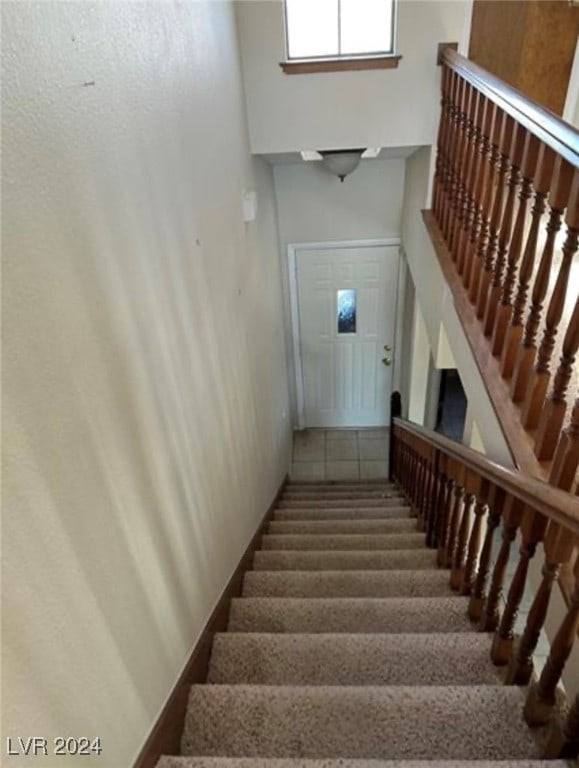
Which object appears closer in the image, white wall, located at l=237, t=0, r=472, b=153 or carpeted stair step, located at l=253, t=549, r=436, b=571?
carpeted stair step, located at l=253, t=549, r=436, b=571

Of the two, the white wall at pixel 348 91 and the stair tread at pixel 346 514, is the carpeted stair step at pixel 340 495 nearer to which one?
the stair tread at pixel 346 514

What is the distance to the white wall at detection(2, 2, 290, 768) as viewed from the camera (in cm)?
77

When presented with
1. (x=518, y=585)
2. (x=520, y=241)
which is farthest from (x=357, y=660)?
(x=520, y=241)

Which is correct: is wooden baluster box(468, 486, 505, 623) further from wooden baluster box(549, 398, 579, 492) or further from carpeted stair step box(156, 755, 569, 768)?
carpeted stair step box(156, 755, 569, 768)

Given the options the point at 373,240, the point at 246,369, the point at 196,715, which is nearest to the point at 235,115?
the point at 246,369

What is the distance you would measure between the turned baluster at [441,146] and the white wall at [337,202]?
50.6 inches

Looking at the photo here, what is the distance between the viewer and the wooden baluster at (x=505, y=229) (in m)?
1.58

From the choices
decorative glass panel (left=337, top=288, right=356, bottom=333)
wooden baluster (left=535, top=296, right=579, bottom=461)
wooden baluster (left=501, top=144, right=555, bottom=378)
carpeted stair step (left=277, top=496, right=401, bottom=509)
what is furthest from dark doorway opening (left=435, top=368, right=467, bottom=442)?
wooden baluster (left=535, top=296, right=579, bottom=461)

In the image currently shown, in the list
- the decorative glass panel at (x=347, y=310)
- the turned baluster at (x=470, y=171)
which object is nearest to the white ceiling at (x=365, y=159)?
the decorative glass panel at (x=347, y=310)

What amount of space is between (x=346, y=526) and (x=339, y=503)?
2.88 ft

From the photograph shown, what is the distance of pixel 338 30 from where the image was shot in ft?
9.34

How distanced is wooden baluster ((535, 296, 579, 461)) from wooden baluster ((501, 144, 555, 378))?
25 centimetres

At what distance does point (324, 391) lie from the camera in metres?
5.34

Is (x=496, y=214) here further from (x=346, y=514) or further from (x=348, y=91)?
(x=346, y=514)
